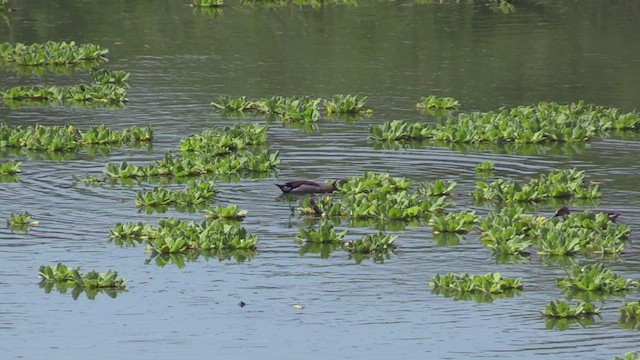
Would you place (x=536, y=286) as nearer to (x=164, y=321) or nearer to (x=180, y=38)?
(x=164, y=321)

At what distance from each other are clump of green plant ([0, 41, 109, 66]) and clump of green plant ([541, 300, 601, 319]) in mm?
14161

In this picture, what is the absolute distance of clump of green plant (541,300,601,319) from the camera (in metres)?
11.4

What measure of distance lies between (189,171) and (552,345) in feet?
21.7

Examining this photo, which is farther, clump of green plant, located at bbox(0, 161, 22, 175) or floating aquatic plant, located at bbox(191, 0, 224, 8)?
floating aquatic plant, located at bbox(191, 0, 224, 8)

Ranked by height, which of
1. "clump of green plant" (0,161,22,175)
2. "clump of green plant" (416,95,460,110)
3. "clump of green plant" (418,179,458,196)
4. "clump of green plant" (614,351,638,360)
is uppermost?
A: "clump of green plant" (614,351,638,360)

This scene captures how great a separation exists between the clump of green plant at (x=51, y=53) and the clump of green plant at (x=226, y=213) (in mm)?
10219

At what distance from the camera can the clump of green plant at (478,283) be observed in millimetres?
12156

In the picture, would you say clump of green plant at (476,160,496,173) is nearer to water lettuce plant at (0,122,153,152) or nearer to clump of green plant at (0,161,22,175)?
water lettuce plant at (0,122,153,152)

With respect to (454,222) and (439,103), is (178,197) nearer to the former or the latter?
(454,222)

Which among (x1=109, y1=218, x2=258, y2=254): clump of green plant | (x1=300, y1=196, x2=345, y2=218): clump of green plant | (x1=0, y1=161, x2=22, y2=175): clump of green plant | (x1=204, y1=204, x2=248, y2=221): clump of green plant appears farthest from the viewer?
(x1=0, y1=161, x2=22, y2=175): clump of green plant

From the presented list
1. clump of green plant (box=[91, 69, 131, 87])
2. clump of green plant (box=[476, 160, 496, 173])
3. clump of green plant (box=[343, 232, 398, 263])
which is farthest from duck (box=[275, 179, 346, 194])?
clump of green plant (box=[91, 69, 131, 87])

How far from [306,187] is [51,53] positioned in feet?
32.6

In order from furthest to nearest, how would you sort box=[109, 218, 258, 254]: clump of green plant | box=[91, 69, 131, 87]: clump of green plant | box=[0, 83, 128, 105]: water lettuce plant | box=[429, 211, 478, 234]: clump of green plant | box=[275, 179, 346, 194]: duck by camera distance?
1. box=[91, 69, 131, 87]: clump of green plant
2. box=[0, 83, 128, 105]: water lettuce plant
3. box=[275, 179, 346, 194]: duck
4. box=[429, 211, 478, 234]: clump of green plant
5. box=[109, 218, 258, 254]: clump of green plant

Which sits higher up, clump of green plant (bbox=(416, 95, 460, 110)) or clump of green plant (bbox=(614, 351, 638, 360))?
clump of green plant (bbox=(614, 351, 638, 360))
